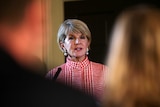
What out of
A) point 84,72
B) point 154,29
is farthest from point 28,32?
point 84,72

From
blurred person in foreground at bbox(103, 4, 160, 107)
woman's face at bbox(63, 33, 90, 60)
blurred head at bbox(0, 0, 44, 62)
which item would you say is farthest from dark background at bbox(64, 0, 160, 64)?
blurred head at bbox(0, 0, 44, 62)

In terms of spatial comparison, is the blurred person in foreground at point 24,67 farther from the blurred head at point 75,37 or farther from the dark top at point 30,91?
the blurred head at point 75,37

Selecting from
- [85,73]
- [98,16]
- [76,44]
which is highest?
[98,16]

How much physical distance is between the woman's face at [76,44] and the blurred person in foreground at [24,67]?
983 mm

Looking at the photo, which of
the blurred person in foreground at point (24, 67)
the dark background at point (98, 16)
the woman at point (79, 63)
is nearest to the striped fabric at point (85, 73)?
the woman at point (79, 63)

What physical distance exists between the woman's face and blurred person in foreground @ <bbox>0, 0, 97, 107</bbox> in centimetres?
98

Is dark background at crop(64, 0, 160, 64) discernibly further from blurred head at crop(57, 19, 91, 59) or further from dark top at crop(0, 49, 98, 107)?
dark top at crop(0, 49, 98, 107)

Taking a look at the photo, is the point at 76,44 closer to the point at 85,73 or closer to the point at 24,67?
Answer: the point at 85,73

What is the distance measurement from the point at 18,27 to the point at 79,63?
989 mm

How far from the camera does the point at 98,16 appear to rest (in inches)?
98.5

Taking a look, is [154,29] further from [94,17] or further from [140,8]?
[94,17]

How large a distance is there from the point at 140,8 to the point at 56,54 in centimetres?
168

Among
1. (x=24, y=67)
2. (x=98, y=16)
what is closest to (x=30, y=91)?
Result: (x=24, y=67)

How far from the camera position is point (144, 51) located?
726mm
